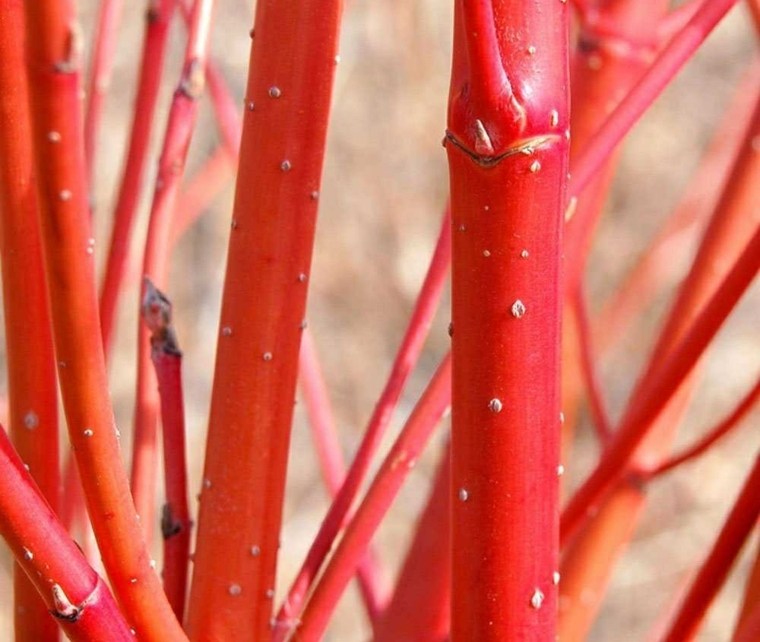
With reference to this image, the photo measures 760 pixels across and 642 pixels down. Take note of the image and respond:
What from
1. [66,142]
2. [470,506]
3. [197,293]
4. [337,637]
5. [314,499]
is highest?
[66,142]

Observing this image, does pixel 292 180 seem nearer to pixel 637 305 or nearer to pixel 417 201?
pixel 637 305

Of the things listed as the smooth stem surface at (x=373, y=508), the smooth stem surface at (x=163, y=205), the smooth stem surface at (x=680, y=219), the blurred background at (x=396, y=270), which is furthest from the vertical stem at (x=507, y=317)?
the blurred background at (x=396, y=270)

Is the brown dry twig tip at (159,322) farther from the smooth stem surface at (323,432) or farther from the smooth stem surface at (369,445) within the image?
the smooth stem surface at (323,432)

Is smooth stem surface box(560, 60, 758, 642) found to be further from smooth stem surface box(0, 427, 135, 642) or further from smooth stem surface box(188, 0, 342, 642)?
smooth stem surface box(0, 427, 135, 642)

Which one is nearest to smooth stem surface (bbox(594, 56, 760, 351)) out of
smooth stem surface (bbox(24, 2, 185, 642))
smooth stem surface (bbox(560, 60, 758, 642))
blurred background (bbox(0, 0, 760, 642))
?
smooth stem surface (bbox(560, 60, 758, 642))

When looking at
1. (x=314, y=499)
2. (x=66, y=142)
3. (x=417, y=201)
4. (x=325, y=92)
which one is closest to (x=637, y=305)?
(x=325, y=92)

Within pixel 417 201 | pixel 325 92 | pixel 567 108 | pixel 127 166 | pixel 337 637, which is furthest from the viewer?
pixel 417 201
